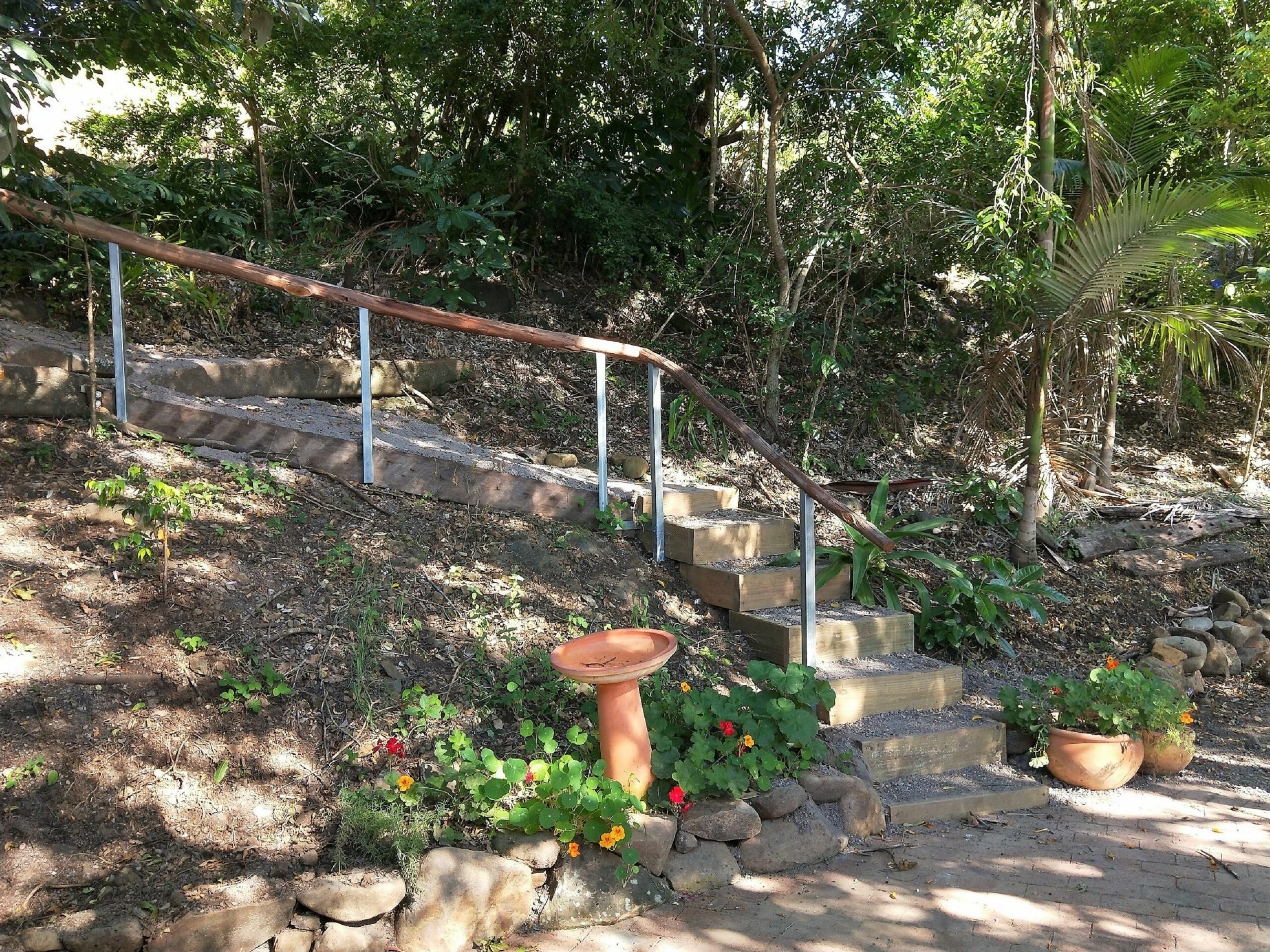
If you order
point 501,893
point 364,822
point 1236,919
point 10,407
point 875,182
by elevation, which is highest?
point 875,182

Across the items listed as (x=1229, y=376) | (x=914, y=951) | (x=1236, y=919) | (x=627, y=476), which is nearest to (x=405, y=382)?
(x=627, y=476)

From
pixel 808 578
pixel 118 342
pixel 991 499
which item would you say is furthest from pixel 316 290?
pixel 991 499

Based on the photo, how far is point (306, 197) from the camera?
301 inches

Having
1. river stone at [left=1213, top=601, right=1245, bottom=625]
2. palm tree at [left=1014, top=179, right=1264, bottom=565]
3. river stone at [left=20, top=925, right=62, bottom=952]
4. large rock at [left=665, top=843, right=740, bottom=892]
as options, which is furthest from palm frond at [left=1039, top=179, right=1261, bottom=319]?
river stone at [left=20, top=925, right=62, bottom=952]

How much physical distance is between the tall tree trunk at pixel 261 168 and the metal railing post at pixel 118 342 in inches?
115

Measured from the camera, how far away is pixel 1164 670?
486cm

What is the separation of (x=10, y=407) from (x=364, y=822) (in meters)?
2.61

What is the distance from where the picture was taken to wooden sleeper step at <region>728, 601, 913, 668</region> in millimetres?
4207

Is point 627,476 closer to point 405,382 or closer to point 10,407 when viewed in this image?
point 405,382

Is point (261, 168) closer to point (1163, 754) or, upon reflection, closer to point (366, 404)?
point (366, 404)

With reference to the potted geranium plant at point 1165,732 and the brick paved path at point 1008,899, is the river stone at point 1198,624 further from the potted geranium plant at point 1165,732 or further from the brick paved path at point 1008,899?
the brick paved path at point 1008,899

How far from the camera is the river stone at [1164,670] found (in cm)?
480

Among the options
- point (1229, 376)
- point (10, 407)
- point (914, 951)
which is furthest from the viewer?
point (1229, 376)

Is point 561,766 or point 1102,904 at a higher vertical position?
point 561,766
